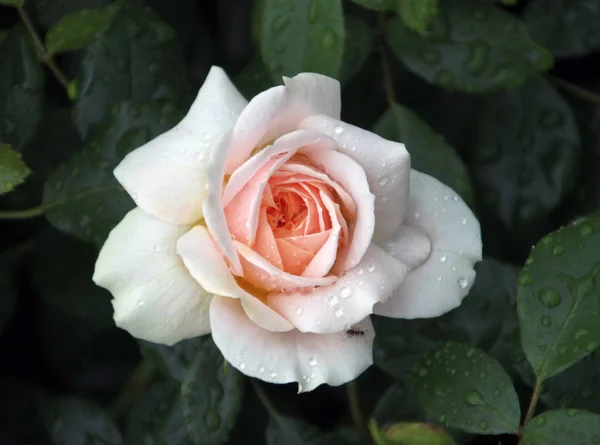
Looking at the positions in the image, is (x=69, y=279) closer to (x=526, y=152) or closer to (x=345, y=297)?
(x=345, y=297)

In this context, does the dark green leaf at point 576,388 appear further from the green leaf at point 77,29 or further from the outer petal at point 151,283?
the green leaf at point 77,29

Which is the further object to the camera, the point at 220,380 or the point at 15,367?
the point at 15,367

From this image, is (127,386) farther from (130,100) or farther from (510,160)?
(510,160)

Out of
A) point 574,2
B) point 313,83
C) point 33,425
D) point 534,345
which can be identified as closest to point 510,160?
point 574,2

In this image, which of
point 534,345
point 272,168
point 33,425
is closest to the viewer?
point 272,168

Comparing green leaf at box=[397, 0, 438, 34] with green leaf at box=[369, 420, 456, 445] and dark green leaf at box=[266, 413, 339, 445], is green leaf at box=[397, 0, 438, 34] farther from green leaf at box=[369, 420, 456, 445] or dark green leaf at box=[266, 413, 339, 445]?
dark green leaf at box=[266, 413, 339, 445]

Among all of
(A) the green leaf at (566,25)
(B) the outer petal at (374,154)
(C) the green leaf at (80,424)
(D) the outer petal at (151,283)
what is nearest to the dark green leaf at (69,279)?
(C) the green leaf at (80,424)
